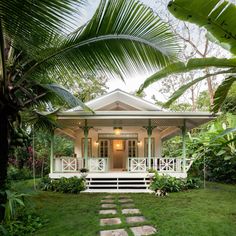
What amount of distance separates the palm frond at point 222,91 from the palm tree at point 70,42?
93 cm

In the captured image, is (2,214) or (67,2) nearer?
(67,2)

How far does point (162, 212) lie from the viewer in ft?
24.9

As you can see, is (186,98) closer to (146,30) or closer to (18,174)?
(18,174)

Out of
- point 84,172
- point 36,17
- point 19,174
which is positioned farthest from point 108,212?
point 19,174

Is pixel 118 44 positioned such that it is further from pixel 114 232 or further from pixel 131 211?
pixel 131 211

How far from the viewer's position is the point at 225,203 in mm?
8875

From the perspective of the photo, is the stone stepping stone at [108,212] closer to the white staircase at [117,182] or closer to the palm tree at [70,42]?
the palm tree at [70,42]

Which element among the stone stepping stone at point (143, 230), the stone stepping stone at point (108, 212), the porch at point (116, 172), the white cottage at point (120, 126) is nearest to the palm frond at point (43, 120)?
the stone stepping stone at point (108, 212)

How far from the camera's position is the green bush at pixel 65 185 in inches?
452

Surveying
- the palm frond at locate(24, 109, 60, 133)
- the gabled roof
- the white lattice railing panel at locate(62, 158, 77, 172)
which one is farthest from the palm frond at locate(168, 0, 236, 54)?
the white lattice railing panel at locate(62, 158, 77, 172)

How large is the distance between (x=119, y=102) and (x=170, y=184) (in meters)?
4.66

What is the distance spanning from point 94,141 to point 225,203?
335 inches

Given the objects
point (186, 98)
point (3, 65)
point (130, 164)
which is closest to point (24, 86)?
point (3, 65)

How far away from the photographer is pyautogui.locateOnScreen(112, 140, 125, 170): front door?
15.9 meters
